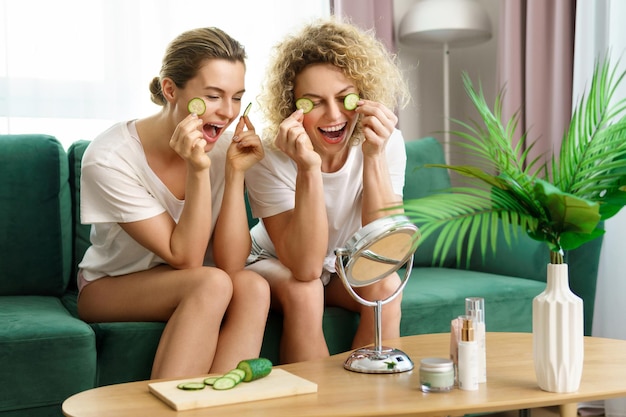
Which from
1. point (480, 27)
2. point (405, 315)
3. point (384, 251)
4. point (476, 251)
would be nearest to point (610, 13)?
point (480, 27)

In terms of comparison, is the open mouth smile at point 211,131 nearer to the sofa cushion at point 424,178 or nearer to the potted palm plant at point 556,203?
the potted palm plant at point 556,203

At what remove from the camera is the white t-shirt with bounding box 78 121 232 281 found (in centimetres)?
209

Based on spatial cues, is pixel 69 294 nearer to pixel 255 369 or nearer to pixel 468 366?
pixel 255 369

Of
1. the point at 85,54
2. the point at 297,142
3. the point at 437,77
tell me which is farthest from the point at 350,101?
the point at 437,77

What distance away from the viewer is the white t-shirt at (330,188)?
88.7 inches

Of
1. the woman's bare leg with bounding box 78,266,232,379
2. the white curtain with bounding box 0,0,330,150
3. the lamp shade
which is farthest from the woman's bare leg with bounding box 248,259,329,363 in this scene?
the lamp shade

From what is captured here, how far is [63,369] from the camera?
1.95 metres

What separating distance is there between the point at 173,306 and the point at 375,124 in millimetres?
709

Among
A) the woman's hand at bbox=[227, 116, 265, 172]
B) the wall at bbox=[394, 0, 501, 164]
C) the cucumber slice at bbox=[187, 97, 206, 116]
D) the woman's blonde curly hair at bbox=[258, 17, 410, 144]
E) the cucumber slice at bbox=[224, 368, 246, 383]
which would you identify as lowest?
the cucumber slice at bbox=[224, 368, 246, 383]

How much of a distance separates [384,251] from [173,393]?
529 millimetres

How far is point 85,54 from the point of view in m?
3.25

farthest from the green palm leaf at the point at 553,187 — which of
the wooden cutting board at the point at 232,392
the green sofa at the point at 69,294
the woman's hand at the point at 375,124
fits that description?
the green sofa at the point at 69,294

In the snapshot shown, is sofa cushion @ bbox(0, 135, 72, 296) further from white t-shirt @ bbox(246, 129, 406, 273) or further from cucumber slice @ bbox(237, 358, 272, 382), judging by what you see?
cucumber slice @ bbox(237, 358, 272, 382)

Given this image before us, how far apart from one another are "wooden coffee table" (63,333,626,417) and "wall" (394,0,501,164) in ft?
8.25
